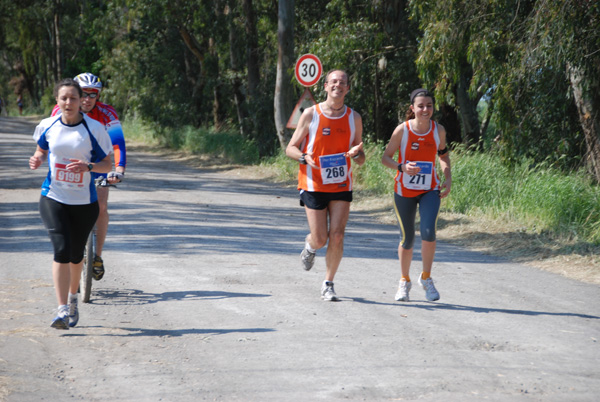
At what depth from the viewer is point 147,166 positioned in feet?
82.1

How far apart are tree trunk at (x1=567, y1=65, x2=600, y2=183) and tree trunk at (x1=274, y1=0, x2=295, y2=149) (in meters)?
10.6

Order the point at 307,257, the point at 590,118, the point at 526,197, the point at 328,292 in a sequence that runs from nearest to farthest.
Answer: the point at 328,292
the point at 307,257
the point at 526,197
the point at 590,118

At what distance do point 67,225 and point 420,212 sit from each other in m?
3.13

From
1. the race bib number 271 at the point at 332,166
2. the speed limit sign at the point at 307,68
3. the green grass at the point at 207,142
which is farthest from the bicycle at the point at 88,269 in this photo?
the green grass at the point at 207,142

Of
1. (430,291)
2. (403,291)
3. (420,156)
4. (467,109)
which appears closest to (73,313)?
(403,291)

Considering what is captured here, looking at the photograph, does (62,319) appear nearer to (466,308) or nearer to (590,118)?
(466,308)

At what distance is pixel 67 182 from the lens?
6039 millimetres

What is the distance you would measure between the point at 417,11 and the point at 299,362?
449 inches

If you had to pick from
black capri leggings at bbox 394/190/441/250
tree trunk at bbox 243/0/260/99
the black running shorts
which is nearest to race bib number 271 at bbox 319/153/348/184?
the black running shorts

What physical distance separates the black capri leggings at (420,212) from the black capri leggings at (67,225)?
276 centimetres

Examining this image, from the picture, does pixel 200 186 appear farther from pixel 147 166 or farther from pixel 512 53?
pixel 512 53

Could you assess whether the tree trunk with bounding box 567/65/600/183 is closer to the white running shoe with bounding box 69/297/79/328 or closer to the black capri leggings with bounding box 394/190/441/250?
the black capri leggings with bounding box 394/190/441/250

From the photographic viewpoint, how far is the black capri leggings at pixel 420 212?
719 cm

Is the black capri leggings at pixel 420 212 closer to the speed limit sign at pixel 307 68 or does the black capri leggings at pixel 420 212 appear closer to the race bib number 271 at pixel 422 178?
the race bib number 271 at pixel 422 178
